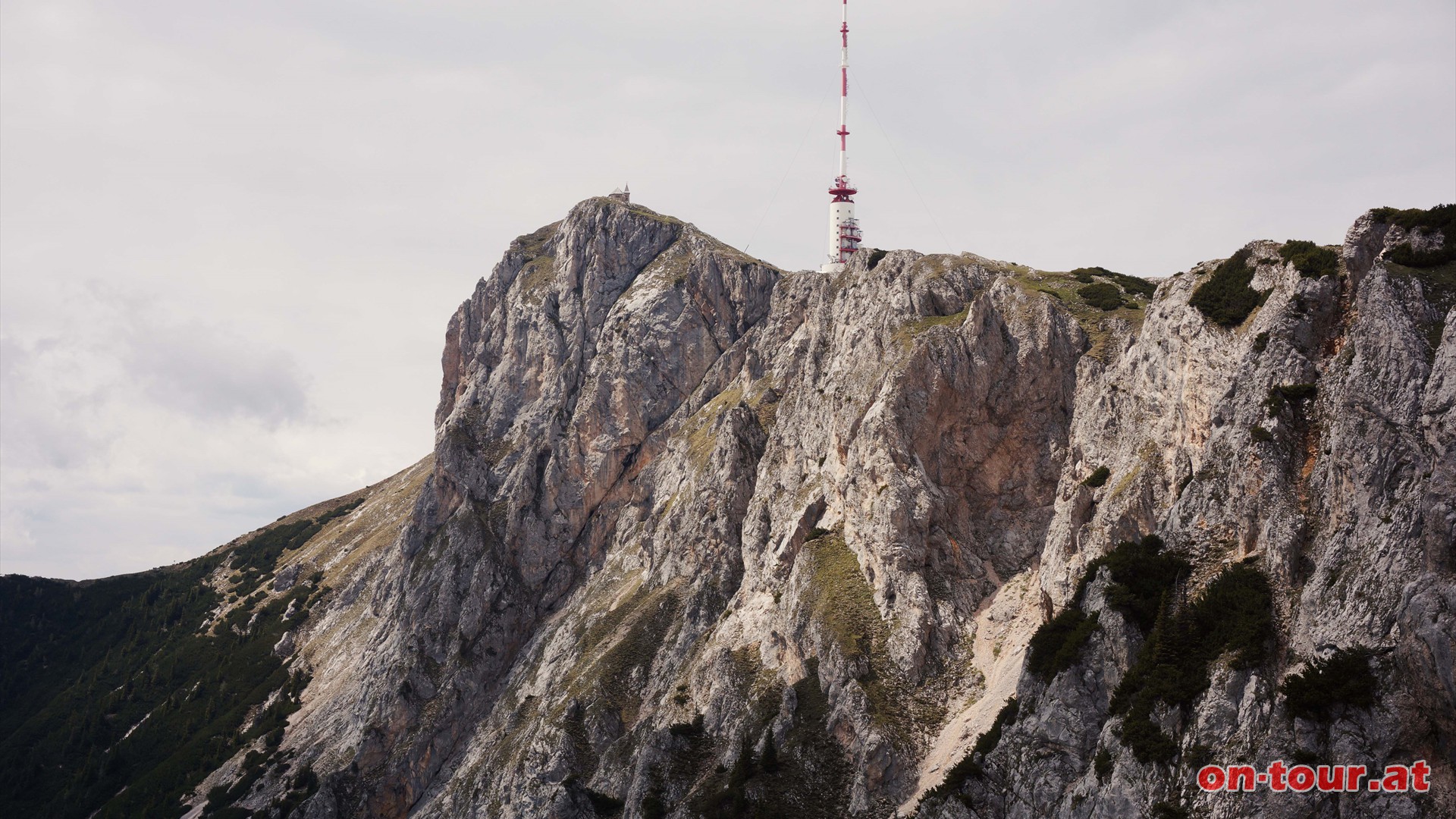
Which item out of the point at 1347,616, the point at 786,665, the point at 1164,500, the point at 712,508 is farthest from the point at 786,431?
the point at 1347,616

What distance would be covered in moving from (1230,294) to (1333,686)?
119 feet

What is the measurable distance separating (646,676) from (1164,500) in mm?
66932

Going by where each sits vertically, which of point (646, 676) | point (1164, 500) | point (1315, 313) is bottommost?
point (646, 676)

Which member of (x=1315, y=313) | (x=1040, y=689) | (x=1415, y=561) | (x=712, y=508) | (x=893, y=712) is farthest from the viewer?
(x=712, y=508)

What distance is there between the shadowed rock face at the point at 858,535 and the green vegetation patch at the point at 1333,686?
2.40 ft

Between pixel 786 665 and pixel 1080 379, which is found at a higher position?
pixel 1080 379

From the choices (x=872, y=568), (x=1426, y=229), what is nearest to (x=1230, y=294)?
(x=1426, y=229)

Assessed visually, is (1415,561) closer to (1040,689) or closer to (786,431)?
(1040,689)

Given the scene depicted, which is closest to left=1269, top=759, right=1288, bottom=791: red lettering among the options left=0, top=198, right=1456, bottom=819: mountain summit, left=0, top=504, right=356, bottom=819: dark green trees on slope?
left=0, top=198, right=1456, bottom=819: mountain summit

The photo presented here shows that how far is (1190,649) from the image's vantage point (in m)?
54.9

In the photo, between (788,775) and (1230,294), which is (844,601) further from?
(1230,294)

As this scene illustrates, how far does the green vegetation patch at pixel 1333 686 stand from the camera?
4412cm

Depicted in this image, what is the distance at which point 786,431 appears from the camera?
395ft

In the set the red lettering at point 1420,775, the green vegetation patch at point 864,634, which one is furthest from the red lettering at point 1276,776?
the green vegetation patch at point 864,634
